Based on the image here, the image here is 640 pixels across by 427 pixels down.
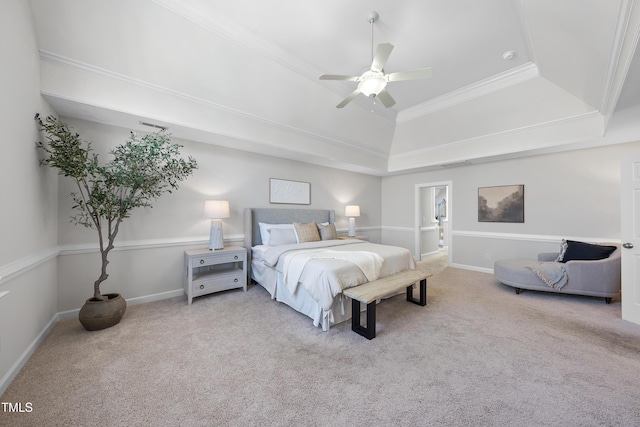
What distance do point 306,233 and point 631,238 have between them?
4.19 m

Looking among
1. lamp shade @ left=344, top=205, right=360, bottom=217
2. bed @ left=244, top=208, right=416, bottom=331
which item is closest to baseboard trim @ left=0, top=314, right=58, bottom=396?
bed @ left=244, top=208, right=416, bottom=331

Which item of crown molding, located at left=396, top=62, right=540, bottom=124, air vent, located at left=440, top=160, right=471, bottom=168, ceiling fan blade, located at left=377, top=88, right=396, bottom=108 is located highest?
crown molding, located at left=396, top=62, right=540, bottom=124

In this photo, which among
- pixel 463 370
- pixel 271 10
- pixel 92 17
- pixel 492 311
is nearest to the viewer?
pixel 463 370

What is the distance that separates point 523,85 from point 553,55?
0.87 metres

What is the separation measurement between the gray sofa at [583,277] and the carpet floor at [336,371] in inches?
15.6

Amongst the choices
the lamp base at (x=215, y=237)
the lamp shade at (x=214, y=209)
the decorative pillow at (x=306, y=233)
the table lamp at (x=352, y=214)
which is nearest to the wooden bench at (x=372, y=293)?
the decorative pillow at (x=306, y=233)

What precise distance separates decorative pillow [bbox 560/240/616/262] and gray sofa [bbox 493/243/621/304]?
0.08 meters

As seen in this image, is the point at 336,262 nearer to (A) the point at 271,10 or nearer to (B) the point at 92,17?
(A) the point at 271,10

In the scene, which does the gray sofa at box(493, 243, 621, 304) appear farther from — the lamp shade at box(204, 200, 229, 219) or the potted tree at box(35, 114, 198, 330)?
the potted tree at box(35, 114, 198, 330)

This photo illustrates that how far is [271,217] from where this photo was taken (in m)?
4.49

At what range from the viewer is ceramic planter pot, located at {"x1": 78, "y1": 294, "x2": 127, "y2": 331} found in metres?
2.44

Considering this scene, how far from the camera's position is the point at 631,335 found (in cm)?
241

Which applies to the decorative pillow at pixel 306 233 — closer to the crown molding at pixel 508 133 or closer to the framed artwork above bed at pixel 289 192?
the framed artwork above bed at pixel 289 192

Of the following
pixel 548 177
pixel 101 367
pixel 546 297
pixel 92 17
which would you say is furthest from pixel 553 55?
pixel 101 367
